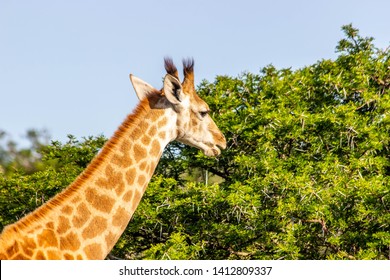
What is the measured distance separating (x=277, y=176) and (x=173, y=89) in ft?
15.4

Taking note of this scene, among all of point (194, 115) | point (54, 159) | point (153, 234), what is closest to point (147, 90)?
point (194, 115)

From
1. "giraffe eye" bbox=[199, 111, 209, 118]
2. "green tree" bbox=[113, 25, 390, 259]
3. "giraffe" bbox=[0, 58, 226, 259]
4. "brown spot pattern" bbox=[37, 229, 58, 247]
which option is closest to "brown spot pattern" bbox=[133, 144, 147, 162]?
"giraffe" bbox=[0, 58, 226, 259]

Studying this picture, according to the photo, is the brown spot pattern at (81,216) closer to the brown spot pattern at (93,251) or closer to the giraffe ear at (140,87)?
the brown spot pattern at (93,251)

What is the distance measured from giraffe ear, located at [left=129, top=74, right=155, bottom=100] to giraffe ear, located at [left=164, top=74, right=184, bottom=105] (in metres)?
0.20

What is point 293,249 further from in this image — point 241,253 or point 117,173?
point 117,173

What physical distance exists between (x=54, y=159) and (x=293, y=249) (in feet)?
18.5

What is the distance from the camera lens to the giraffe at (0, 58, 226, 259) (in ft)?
20.7

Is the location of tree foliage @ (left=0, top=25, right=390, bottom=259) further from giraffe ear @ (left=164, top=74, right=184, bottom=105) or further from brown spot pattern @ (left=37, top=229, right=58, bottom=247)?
brown spot pattern @ (left=37, top=229, right=58, bottom=247)

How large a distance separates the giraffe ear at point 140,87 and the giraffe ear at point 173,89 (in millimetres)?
200

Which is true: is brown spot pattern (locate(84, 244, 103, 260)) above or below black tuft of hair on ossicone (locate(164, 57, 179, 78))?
below

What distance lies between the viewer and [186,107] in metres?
7.85

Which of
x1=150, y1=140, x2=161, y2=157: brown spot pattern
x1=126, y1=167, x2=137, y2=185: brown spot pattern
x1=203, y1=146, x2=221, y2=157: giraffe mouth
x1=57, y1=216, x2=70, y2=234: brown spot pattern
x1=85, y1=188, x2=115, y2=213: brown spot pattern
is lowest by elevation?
x1=57, y1=216, x2=70, y2=234: brown spot pattern

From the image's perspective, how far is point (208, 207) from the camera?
39.2 ft

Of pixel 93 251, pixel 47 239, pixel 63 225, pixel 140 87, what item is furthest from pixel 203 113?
pixel 47 239
